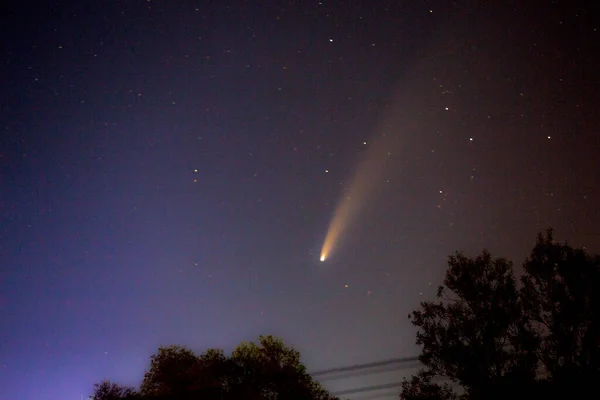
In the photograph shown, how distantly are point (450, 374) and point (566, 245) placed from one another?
6.92m

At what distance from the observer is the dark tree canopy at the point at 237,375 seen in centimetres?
3156

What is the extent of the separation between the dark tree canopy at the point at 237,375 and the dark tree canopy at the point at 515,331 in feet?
52.8

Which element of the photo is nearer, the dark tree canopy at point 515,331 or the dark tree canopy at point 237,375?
the dark tree canopy at point 515,331

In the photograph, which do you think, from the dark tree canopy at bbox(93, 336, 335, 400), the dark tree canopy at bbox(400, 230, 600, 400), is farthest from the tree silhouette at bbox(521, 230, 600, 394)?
the dark tree canopy at bbox(93, 336, 335, 400)

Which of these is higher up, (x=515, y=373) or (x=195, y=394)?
(x=195, y=394)

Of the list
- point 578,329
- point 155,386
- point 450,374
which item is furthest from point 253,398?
point 578,329

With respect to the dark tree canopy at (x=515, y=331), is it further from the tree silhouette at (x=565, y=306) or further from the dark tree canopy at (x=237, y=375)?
the dark tree canopy at (x=237, y=375)

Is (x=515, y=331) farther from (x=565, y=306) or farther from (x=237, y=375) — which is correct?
(x=237, y=375)

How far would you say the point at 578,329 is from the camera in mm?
15836

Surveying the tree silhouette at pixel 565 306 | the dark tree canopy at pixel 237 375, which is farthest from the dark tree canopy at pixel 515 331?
the dark tree canopy at pixel 237 375

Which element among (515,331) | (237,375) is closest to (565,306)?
(515,331)

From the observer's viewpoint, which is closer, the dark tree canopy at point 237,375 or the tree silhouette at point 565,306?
the tree silhouette at point 565,306

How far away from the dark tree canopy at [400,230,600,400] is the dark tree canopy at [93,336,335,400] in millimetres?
16109

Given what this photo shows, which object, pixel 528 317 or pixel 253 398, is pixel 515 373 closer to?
pixel 528 317
